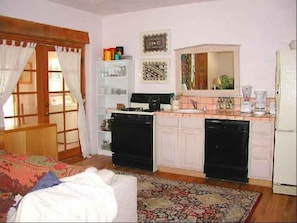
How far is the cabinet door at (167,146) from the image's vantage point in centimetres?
423

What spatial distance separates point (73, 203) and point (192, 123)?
265 cm

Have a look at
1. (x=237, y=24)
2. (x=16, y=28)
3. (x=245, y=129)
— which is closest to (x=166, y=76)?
(x=237, y=24)

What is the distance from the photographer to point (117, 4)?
4578 millimetres

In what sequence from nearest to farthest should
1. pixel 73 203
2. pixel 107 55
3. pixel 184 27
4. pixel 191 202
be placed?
pixel 73 203
pixel 191 202
pixel 184 27
pixel 107 55

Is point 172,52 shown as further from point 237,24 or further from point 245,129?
point 245,129

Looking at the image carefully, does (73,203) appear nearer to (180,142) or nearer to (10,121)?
(180,142)

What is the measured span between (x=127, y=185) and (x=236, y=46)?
3.00m

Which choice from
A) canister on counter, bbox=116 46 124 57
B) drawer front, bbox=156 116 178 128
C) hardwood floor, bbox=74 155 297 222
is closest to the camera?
hardwood floor, bbox=74 155 297 222

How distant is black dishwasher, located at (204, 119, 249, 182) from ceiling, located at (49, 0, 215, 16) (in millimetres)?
1945

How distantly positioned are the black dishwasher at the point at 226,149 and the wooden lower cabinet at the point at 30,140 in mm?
2056

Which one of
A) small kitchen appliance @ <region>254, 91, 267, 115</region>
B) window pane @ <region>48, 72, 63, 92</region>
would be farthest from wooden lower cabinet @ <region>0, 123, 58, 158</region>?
small kitchen appliance @ <region>254, 91, 267, 115</region>

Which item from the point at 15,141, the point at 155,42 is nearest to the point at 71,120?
the point at 15,141

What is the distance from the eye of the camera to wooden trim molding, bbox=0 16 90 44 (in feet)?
12.6

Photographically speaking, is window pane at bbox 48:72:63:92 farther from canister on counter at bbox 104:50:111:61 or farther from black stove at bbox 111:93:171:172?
black stove at bbox 111:93:171:172
